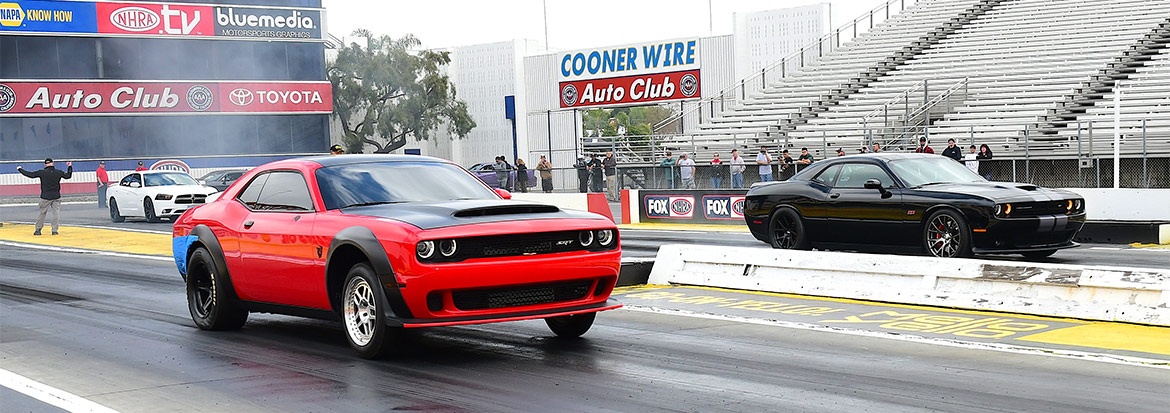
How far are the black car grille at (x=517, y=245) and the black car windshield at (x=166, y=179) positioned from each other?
81.1ft

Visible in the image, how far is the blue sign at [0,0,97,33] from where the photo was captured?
186 ft

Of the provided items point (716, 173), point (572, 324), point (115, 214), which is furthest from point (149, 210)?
point (572, 324)

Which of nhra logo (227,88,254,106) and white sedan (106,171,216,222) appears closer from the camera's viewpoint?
white sedan (106,171,216,222)

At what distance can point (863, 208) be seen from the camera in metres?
14.8

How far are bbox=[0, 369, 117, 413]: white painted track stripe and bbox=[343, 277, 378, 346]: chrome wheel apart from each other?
1.73 metres

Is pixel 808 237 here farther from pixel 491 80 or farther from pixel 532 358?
pixel 491 80

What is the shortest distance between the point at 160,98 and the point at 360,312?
183 feet

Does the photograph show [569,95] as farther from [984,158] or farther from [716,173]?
[984,158]

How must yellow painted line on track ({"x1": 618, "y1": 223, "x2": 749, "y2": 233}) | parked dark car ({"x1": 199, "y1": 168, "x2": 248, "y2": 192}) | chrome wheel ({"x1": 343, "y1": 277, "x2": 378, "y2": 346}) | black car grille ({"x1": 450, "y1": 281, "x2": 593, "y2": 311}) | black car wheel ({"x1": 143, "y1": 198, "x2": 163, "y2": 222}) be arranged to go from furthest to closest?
parked dark car ({"x1": 199, "y1": 168, "x2": 248, "y2": 192})
black car wheel ({"x1": 143, "y1": 198, "x2": 163, "y2": 222})
yellow painted line on track ({"x1": 618, "y1": 223, "x2": 749, "y2": 233})
chrome wheel ({"x1": 343, "y1": 277, "x2": 378, "y2": 346})
black car grille ({"x1": 450, "y1": 281, "x2": 593, "y2": 311})

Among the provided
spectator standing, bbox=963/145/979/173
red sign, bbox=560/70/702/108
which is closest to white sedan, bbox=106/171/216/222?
red sign, bbox=560/70/702/108

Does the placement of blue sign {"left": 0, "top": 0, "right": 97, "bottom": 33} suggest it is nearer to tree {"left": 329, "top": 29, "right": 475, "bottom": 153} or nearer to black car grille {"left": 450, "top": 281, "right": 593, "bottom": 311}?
tree {"left": 329, "top": 29, "right": 475, "bottom": 153}

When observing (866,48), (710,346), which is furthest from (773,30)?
(710,346)

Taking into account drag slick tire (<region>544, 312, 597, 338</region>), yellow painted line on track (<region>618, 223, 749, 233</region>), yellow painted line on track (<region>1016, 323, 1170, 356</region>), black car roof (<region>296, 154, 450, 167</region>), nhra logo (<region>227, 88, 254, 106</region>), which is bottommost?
yellow painted line on track (<region>618, 223, 749, 233</region>)

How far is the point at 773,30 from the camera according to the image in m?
55.1
